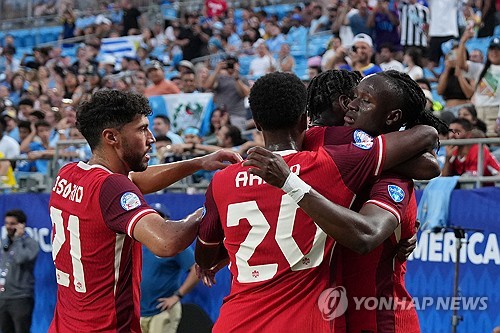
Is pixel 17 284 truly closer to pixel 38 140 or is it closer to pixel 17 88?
pixel 38 140

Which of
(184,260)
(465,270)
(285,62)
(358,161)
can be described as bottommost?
(184,260)

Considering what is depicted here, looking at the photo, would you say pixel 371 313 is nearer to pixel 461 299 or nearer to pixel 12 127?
pixel 461 299

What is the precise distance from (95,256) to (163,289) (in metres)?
4.98

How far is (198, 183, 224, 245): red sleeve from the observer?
13.7ft

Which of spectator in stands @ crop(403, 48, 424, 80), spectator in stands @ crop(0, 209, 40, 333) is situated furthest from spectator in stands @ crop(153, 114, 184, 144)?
spectator in stands @ crop(403, 48, 424, 80)

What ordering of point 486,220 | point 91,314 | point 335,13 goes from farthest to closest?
point 335,13 < point 486,220 < point 91,314

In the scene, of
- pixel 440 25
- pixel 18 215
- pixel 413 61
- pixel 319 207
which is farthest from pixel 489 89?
pixel 319 207

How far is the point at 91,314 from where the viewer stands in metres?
4.69

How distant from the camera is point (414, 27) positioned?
570 inches

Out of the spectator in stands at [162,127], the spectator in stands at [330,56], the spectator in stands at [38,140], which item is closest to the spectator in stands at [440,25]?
the spectator in stands at [330,56]

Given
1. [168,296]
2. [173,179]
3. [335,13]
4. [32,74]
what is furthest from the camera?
[32,74]

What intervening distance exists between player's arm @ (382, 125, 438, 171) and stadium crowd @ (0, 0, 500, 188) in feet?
16.2

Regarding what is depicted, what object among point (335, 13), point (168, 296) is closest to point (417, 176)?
point (168, 296)

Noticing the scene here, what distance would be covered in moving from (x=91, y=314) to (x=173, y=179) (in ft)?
3.08
